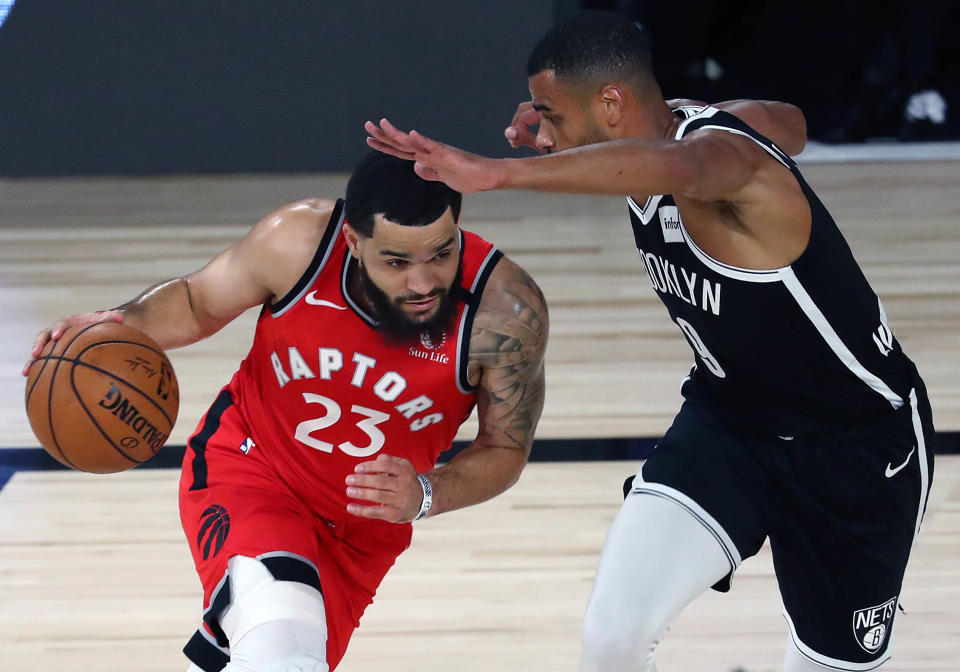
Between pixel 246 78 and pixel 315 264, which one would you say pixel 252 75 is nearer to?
pixel 246 78

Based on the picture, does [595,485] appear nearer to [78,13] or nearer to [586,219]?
[586,219]

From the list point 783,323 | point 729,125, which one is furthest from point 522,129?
point 783,323

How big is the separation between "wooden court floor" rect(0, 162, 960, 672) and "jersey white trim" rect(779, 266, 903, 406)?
955mm

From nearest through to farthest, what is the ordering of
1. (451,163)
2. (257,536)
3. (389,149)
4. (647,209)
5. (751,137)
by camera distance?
(451,163), (389,149), (751,137), (647,209), (257,536)

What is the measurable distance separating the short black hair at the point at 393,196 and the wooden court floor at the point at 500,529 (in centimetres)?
122

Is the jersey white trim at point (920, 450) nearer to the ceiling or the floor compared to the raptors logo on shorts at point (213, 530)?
nearer to the ceiling

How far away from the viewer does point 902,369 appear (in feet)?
7.94

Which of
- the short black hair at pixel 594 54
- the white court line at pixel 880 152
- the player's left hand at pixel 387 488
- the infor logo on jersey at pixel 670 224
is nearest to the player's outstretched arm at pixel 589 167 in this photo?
the infor logo on jersey at pixel 670 224

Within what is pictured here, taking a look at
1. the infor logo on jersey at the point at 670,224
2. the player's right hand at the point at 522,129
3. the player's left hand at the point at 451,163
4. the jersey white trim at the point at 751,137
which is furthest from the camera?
the player's right hand at the point at 522,129

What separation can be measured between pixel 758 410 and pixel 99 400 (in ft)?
4.45

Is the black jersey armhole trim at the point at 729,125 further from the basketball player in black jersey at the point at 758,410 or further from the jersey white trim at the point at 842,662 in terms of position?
the jersey white trim at the point at 842,662

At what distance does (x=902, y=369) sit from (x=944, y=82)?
27.6ft

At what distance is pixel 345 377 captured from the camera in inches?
101

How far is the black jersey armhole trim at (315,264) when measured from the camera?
2.59 m
